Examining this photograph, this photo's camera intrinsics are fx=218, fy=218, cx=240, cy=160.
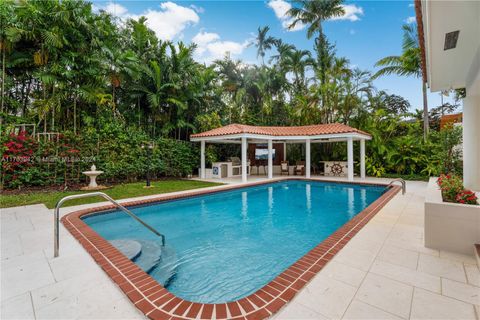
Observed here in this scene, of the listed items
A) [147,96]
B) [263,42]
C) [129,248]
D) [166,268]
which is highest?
[263,42]

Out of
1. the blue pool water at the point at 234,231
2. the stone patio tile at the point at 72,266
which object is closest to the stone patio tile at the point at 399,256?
the blue pool water at the point at 234,231

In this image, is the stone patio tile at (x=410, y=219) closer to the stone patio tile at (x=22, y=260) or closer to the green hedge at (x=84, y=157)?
the stone patio tile at (x=22, y=260)

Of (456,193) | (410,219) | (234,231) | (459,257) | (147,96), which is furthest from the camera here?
(147,96)

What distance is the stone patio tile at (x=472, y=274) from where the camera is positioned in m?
2.81

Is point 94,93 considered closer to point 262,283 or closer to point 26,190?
point 26,190

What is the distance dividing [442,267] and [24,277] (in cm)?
600

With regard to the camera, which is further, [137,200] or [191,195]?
Answer: [191,195]

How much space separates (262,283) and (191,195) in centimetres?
656

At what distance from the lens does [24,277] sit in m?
3.05

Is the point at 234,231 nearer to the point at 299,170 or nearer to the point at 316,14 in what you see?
the point at 299,170

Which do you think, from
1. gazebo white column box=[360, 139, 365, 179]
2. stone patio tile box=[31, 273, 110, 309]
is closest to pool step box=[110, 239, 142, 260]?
stone patio tile box=[31, 273, 110, 309]

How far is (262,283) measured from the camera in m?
3.56

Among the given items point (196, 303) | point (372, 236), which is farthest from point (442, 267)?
point (196, 303)

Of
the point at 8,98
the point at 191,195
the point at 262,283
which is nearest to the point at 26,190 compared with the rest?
the point at 8,98
